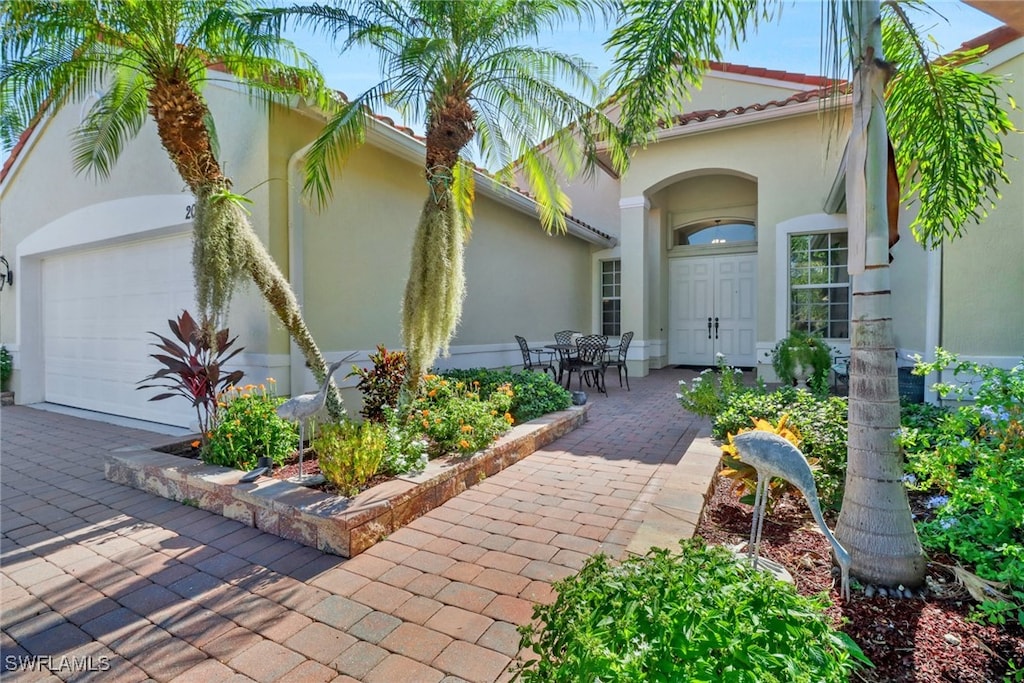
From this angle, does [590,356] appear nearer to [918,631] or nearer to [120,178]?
[918,631]

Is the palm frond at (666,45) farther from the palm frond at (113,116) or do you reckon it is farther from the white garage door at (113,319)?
the white garage door at (113,319)

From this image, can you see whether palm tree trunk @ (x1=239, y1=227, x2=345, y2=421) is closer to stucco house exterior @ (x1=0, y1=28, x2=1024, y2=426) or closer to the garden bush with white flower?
stucco house exterior @ (x1=0, y1=28, x2=1024, y2=426)

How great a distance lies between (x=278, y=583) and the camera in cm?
264

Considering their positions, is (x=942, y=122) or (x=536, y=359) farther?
(x=536, y=359)

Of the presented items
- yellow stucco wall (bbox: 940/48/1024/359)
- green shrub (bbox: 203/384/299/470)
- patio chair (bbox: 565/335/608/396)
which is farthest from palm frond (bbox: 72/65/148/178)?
yellow stucco wall (bbox: 940/48/1024/359)

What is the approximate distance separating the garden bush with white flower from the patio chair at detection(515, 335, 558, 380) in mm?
5325

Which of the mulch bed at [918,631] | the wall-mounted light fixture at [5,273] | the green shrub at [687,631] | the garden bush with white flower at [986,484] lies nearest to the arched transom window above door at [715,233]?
the garden bush with white flower at [986,484]

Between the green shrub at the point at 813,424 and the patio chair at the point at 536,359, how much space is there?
3573 millimetres

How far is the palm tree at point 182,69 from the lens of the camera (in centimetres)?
414

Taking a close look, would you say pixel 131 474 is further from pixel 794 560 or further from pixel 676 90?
pixel 676 90

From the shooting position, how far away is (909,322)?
7.79 meters

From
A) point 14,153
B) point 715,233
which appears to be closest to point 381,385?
point 14,153

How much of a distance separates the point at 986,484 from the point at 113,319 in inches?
366

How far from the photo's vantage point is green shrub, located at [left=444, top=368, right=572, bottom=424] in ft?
19.1
